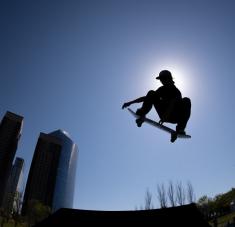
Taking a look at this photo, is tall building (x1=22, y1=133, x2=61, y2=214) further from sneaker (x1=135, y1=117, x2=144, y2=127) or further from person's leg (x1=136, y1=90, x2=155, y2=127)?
person's leg (x1=136, y1=90, x2=155, y2=127)

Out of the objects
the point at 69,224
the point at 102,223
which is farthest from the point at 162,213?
the point at 69,224

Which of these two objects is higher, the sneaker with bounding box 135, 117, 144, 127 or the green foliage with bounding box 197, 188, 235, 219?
the green foliage with bounding box 197, 188, 235, 219

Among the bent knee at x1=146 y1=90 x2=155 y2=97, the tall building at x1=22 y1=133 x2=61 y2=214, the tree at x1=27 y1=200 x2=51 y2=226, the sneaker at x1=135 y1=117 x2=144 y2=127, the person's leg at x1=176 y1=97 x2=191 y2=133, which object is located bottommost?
the person's leg at x1=176 y1=97 x2=191 y2=133

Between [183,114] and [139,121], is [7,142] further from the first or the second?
[183,114]

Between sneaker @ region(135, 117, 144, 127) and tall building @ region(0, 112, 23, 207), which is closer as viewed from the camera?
sneaker @ region(135, 117, 144, 127)

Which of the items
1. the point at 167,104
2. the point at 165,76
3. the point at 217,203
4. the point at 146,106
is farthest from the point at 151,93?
the point at 217,203

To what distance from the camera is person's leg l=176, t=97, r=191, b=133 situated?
21.7 feet

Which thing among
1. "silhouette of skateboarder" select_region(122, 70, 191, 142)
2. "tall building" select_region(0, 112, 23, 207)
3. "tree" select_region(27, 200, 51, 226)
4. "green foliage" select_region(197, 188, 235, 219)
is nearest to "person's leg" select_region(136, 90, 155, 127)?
"silhouette of skateboarder" select_region(122, 70, 191, 142)

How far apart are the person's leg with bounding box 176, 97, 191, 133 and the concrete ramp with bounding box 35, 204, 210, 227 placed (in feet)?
6.76

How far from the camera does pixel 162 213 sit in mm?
6047

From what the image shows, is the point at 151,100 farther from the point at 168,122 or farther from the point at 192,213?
the point at 192,213

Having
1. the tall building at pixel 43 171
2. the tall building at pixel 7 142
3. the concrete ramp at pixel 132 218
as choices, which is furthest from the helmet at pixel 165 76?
the tall building at pixel 7 142

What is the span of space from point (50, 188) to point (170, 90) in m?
148

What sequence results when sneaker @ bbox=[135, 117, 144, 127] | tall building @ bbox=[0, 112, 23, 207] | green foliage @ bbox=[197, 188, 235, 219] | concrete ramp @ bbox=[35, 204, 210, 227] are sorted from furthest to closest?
tall building @ bbox=[0, 112, 23, 207] < green foliage @ bbox=[197, 188, 235, 219] < sneaker @ bbox=[135, 117, 144, 127] < concrete ramp @ bbox=[35, 204, 210, 227]
